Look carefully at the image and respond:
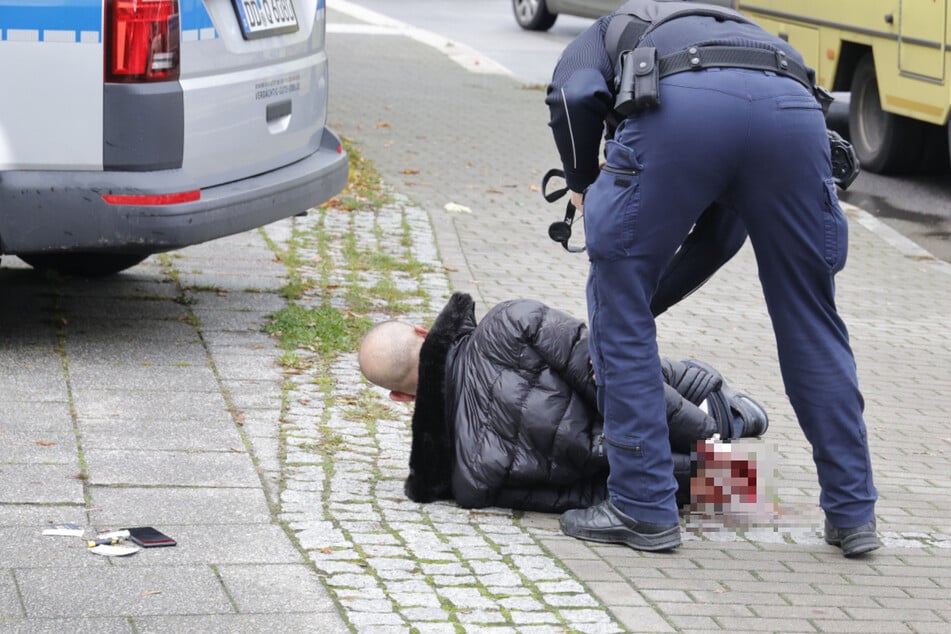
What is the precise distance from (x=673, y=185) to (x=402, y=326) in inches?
44.0

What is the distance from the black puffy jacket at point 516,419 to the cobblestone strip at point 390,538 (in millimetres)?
112

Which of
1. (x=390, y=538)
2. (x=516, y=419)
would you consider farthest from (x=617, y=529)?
(x=390, y=538)

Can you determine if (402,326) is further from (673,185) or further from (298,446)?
(673,185)

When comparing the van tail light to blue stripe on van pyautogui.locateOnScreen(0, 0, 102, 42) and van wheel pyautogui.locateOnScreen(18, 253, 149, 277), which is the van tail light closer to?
blue stripe on van pyautogui.locateOnScreen(0, 0, 102, 42)

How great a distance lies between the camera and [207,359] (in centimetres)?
592

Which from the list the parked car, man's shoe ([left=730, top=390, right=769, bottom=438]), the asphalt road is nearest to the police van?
man's shoe ([left=730, top=390, right=769, bottom=438])

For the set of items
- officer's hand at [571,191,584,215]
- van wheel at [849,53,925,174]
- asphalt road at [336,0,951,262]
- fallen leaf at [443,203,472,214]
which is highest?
officer's hand at [571,191,584,215]

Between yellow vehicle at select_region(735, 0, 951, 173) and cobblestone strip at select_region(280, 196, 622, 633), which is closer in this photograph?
cobblestone strip at select_region(280, 196, 622, 633)

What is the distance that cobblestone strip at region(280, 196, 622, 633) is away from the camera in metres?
3.77

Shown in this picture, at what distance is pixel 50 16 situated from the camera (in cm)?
536

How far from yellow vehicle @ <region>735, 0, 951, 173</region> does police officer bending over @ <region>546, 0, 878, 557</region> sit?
691 centimetres

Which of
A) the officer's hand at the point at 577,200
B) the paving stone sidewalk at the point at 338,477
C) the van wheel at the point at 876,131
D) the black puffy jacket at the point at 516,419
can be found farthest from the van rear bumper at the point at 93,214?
the van wheel at the point at 876,131

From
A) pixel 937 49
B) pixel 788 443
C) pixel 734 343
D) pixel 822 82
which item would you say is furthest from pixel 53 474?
pixel 822 82

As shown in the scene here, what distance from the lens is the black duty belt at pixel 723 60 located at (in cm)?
402
